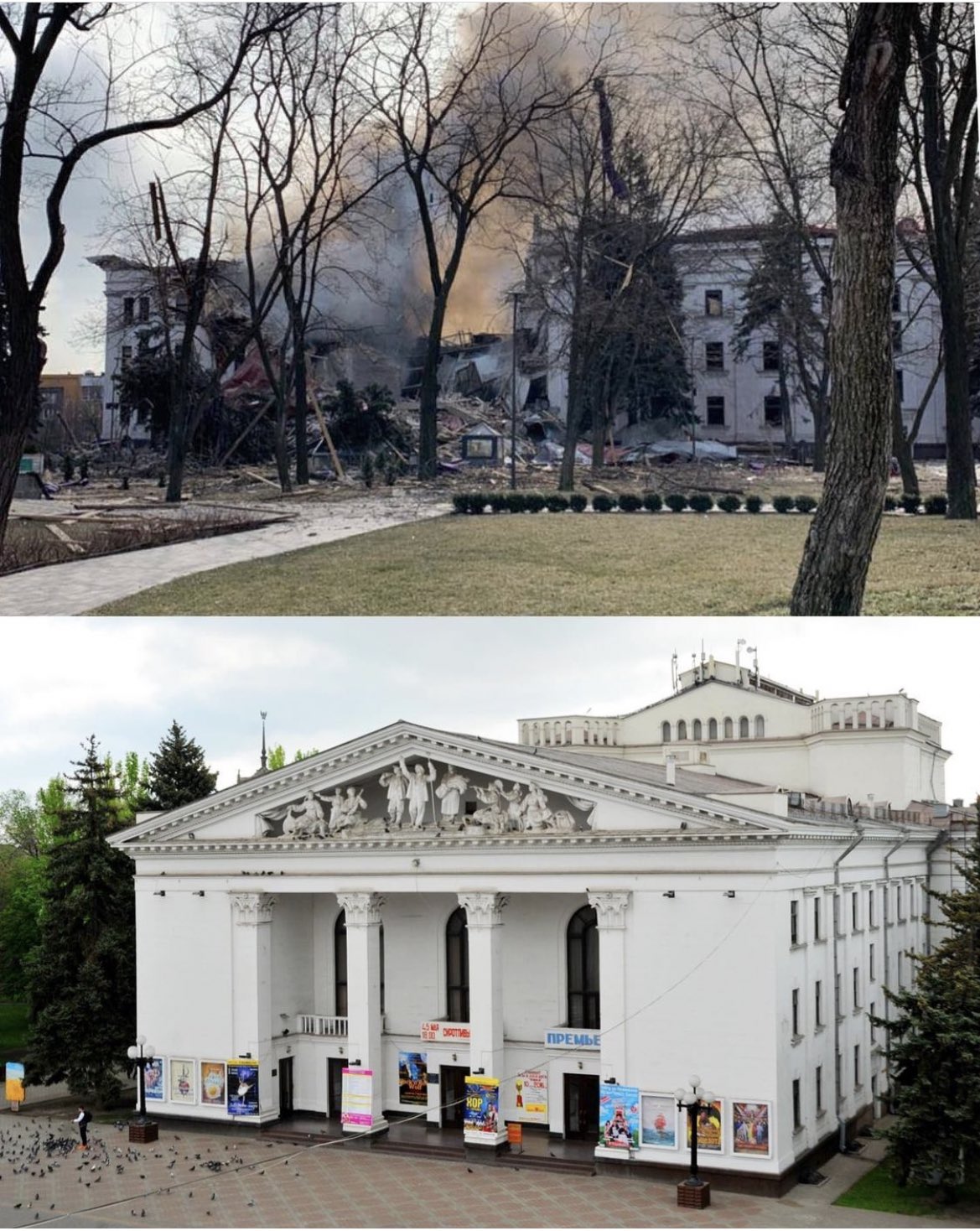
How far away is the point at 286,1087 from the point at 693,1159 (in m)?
6.04

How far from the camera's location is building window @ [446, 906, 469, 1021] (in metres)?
19.5

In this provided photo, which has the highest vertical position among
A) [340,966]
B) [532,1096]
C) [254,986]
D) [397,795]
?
Answer: [397,795]

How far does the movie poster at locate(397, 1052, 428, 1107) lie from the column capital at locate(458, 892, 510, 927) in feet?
7.74

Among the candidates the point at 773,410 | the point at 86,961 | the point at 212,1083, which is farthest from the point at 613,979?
the point at 86,961

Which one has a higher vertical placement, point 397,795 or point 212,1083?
point 397,795

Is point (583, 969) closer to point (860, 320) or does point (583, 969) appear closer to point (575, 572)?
point (575, 572)

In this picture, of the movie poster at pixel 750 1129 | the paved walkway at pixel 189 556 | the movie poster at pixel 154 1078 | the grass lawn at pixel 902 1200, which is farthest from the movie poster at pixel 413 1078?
the paved walkway at pixel 189 556

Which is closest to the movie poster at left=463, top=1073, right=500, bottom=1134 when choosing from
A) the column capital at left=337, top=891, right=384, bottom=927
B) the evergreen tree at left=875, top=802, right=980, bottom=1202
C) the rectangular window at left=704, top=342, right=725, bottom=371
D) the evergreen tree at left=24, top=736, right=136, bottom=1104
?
the column capital at left=337, top=891, right=384, bottom=927

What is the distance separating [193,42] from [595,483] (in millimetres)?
6169

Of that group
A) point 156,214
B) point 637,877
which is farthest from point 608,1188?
point 156,214

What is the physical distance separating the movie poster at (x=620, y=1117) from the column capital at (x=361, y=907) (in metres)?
3.56

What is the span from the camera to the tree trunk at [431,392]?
17141 millimetres

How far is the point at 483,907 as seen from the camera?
17.9 m

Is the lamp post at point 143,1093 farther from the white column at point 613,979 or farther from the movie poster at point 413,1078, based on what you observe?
the white column at point 613,979
